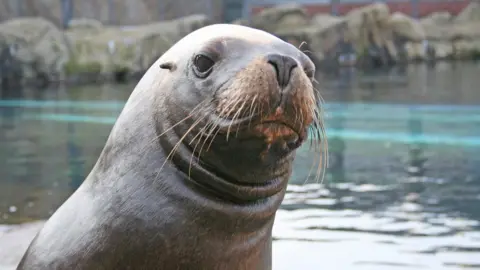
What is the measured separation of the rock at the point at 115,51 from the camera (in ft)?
57.5

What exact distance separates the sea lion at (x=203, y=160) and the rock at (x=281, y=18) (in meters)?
19.8

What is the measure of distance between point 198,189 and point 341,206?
2.61 meters

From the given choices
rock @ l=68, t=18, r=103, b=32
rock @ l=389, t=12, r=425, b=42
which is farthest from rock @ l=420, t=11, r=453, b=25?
rock @ l=68, t=18, r=103, b=32

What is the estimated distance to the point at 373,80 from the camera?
16250mm

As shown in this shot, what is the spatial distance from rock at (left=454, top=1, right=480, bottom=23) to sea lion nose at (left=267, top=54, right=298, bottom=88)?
25.3m

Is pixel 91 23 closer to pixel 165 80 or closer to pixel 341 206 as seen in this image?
pixel 341 206

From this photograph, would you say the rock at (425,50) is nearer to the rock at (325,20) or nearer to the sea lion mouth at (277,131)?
the rock at (325,20)

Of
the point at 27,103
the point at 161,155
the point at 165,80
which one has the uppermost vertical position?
the point at 165,80

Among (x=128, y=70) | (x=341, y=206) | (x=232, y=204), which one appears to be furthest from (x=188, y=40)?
(x=128, y=70)

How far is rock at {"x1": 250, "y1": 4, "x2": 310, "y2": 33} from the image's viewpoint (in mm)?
22406

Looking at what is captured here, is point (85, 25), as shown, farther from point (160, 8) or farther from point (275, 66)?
point (275, 66)

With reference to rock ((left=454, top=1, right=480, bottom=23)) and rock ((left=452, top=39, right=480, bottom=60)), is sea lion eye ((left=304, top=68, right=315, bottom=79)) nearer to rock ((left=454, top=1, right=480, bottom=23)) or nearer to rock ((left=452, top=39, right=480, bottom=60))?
rock ((left=452, top=39, right=480, bottom=60))

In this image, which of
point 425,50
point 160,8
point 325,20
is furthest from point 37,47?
point 425,50

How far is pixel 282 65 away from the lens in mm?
2359
